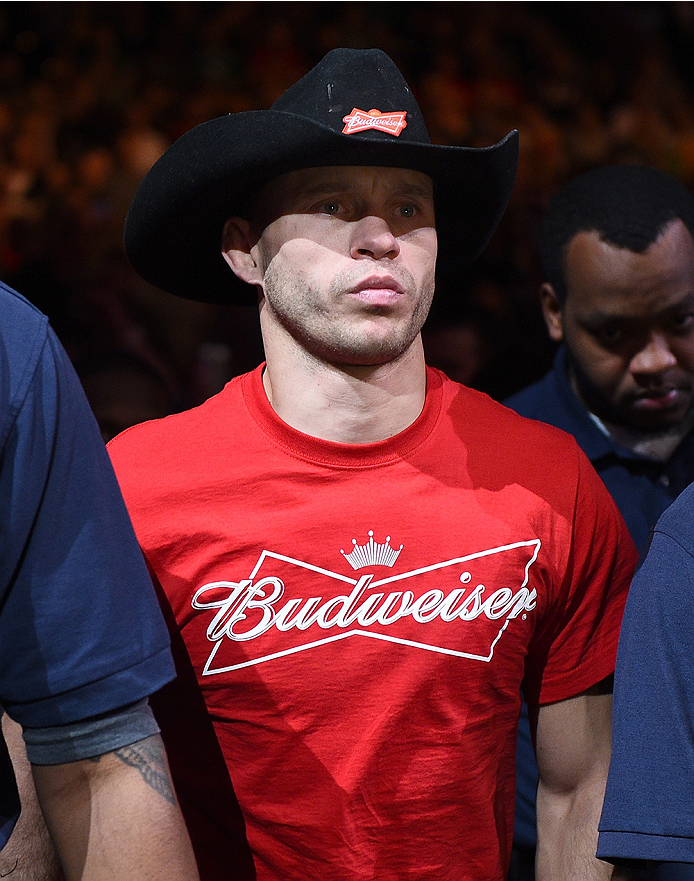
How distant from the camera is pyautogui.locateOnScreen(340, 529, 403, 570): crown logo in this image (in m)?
1.73

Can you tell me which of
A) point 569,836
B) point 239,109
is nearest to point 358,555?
point 569,836

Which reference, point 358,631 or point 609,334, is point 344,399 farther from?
point 609,334

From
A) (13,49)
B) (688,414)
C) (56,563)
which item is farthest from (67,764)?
(13,49)

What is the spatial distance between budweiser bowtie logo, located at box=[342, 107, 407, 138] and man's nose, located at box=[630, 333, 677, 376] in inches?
33.2

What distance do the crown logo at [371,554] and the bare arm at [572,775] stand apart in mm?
377

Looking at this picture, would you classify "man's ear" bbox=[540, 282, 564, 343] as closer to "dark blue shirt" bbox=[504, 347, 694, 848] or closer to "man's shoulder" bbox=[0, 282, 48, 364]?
"dark blue shirt" bbox=[504, 347, 694, 848]

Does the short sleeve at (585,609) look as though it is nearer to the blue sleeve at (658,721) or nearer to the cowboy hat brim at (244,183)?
the blue sleeve at (658,721)

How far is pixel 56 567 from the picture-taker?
3.96ft

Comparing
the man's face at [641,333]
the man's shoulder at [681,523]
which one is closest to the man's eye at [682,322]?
the man's face at [641,333]

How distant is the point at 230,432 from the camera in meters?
1.85

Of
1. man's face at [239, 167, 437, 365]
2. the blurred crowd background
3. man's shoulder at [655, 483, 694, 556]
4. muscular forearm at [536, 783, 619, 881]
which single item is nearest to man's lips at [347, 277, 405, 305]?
man's face at [239, 167, 437, 365]

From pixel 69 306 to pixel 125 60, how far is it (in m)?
1.63

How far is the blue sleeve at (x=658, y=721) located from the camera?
1.39 meters

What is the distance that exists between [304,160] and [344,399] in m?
0.36
